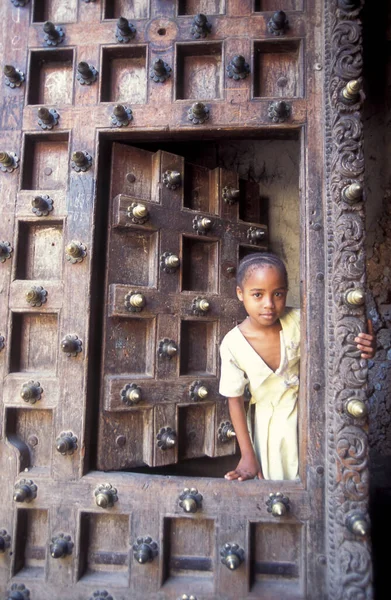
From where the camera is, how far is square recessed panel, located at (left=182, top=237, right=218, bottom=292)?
2229 mm

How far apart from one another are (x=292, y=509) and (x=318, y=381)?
541mm

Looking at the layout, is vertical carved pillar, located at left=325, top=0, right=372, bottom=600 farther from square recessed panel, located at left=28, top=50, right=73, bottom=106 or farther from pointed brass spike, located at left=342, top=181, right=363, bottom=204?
square recessed panel, located at left=28, top=50, right=73, bottom=106

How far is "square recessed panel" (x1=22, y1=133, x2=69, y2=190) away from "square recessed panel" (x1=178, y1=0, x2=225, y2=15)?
86 cm

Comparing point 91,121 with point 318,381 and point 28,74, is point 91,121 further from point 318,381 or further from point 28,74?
point 318,381

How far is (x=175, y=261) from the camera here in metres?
2.06

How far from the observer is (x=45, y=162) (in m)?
2.06

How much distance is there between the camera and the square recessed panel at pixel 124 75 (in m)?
2.04

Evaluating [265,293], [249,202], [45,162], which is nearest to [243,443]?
[265,293]

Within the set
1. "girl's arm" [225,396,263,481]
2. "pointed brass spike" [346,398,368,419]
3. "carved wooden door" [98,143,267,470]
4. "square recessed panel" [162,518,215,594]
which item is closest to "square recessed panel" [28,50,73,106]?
"carved wooden door" [98,143,267,470]

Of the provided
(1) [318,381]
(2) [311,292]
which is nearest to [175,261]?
(2) [311,292]

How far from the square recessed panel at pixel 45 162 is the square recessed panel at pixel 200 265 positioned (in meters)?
0.71

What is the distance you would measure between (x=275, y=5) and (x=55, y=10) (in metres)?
1.08

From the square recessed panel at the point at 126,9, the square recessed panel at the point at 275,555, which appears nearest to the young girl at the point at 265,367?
the square recessed panel at the point at 275,555

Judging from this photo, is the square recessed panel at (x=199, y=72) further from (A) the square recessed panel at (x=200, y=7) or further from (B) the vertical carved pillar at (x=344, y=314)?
(B) the vertical carved pillar at (x=344, y=314)
